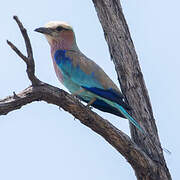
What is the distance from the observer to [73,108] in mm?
5742

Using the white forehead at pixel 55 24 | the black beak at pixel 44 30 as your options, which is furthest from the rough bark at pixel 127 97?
the black beak at pixel 44 30

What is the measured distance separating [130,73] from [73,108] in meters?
1.23

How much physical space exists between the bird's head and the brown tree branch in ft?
5.51

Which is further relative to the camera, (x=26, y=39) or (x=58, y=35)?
(x=58, y=35)

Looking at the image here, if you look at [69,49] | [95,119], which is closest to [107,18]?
[69,49]

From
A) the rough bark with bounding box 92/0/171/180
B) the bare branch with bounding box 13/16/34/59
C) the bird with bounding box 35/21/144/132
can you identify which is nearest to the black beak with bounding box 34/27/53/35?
the bird with bounding box 35/21/144/132

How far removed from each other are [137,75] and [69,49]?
1062 mm

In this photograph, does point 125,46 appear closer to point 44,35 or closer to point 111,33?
point 111,33

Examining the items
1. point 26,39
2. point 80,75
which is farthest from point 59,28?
point 26,39

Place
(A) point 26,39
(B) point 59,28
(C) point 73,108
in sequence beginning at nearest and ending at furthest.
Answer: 1. (A) point 26,39
2. (C) point 73,108
3. (B) point 59,28

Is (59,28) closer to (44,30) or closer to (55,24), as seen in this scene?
(55,24)

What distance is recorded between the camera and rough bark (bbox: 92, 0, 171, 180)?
21.2ft

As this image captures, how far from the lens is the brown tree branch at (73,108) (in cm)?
544

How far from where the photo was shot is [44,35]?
24.1 feet
